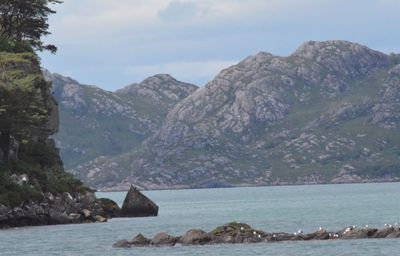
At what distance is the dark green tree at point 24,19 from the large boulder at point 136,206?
2809 centimetres

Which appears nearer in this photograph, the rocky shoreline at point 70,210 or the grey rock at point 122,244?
the grey rock at point 122,244

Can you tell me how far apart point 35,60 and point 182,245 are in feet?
218

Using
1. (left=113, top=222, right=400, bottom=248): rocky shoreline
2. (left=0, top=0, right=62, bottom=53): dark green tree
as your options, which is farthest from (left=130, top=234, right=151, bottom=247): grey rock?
(left=0, top=0, right=62, bottom=53): dark green tree

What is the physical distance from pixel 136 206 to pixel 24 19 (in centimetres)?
3342

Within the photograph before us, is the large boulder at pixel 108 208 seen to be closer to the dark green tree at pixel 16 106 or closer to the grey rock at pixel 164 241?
the dark green tree at pixel 16 106

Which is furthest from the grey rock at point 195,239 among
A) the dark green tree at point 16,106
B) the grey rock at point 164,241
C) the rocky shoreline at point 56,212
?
the dark green tree at point 16,106

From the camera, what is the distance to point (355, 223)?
117 metres

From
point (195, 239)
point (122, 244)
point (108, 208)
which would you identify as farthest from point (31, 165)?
point (195, 239)

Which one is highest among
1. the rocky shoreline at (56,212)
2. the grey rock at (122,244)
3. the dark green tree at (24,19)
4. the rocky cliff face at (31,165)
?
the dark green tree at (24,19)

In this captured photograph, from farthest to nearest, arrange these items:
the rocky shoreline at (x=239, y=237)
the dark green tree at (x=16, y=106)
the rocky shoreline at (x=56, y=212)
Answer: the dark green tree at (x=16, y=106) < the rocky shoreline at (x=56, y=212) < the rocky shoreline at (x=239, y=237)

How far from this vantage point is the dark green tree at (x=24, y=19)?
14775 centimetres

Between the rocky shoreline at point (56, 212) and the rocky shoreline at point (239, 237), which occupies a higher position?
the rocky shoreline at point (56, 212)

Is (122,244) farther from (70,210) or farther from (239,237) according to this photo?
(70,210)

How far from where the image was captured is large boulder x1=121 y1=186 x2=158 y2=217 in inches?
5423
